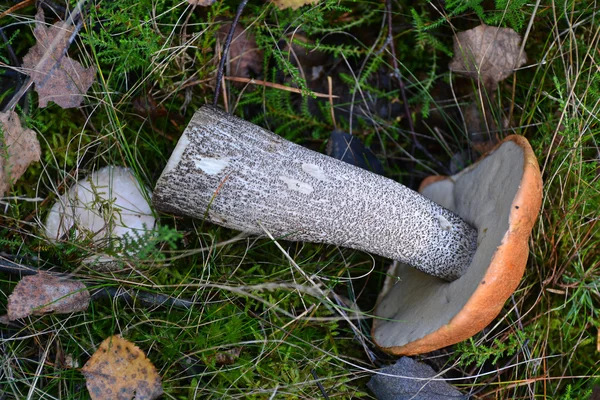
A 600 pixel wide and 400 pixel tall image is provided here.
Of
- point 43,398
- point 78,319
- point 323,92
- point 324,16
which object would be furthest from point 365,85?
point 43,398

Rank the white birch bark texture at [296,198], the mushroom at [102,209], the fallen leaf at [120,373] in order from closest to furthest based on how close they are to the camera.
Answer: the white birch bark texture at [296,198] → the fallen leaf at [120,373] → the mushroom at [102,209]

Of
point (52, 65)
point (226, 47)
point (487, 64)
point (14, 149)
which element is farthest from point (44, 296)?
point (487, 64)

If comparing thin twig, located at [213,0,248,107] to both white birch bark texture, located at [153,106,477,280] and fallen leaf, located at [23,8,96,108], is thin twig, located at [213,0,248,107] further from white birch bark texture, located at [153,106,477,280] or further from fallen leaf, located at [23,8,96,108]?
fallen leaf, located at [23,8,96,108]

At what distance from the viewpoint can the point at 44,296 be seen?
6.73 feet

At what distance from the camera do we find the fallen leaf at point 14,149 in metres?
2.12

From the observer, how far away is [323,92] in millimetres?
2592

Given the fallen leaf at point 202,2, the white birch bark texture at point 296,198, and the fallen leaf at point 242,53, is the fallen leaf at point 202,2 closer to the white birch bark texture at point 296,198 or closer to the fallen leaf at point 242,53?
the fallen leaf at point 242,53

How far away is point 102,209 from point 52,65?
661 mm

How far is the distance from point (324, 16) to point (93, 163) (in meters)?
1.30

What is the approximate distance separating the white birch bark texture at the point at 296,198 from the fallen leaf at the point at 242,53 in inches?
27.5

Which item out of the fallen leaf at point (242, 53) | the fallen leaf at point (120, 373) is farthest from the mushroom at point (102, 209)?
the fallen leaf at point (242, 53)

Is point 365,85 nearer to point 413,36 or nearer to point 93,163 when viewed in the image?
point 413,36

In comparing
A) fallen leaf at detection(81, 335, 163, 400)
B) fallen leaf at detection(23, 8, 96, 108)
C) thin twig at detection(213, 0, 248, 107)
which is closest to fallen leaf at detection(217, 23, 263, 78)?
thin twig at detection(213, 0, 248, 107)

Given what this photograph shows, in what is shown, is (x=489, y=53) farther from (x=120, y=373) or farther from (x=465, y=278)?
(x=120, y=373)
